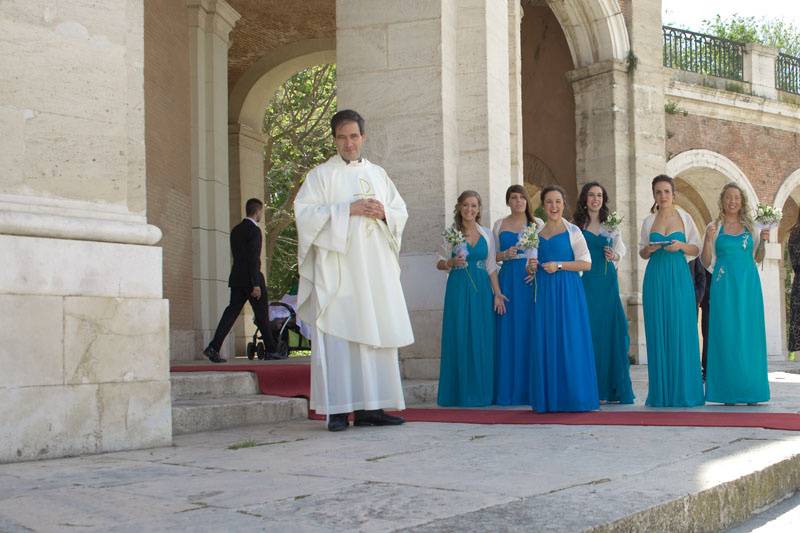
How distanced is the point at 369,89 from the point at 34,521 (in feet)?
23.4

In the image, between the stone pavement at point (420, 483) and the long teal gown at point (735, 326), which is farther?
the long teal gown at point (735, 326)

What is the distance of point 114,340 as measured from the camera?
19.6 feet

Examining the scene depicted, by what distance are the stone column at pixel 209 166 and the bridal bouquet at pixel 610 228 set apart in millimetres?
6392

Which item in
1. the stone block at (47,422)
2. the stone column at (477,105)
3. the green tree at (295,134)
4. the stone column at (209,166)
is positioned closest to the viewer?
the stone block at (47,422)

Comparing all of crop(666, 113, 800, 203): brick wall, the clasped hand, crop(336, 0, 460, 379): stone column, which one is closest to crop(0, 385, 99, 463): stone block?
the clasped hand

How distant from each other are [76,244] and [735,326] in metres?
5.50

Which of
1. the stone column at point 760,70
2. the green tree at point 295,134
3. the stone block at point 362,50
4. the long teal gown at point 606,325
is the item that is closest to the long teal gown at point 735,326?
the long teal gown at point 606,325

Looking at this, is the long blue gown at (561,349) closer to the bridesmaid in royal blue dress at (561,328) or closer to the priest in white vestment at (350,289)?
the bridesmaid in royal blue dress at (561,328)

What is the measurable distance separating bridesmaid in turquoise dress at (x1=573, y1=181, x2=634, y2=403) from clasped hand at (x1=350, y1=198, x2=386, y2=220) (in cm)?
293

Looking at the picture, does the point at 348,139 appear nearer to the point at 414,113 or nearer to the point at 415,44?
the point at 414,113

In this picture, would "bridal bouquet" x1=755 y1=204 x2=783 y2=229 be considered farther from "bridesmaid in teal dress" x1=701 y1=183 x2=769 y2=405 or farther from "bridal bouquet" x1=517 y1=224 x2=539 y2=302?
"bridal bouquet" x1=517 y1=224 x2=539 y2=302

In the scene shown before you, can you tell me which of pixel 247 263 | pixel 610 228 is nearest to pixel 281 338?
pixel 247 263

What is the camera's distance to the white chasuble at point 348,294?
7.11 metres

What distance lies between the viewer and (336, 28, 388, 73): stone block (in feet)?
33.6
